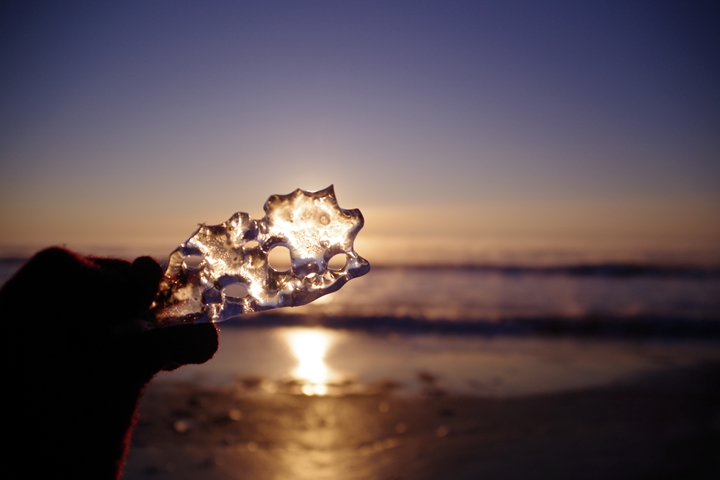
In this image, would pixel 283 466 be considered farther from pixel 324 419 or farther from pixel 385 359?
pixel 385 359

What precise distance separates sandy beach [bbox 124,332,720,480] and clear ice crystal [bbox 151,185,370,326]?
300 cm

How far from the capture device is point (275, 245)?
1.93 m

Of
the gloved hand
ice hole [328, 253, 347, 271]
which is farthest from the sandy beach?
the gloved hand

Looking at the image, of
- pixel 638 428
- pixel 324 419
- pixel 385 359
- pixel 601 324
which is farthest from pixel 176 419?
pixel 601 324

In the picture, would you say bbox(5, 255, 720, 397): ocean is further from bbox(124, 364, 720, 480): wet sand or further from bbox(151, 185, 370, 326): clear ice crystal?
bbox(151, 185, 370, 326): clear ice crystal

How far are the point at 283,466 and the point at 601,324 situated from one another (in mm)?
8300

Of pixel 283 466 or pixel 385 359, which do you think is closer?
pixel 283 466

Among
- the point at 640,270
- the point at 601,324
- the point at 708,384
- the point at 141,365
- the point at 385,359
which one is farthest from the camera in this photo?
the point at 640,270

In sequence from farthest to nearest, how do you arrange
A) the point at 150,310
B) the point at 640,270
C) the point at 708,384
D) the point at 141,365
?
1. the point at 640,270
2. the point at 708,384
3. the point at 150,310
4. the point at 141,365

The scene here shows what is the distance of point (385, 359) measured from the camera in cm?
802

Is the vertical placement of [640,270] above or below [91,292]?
below

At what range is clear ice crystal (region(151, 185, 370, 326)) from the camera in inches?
72.4

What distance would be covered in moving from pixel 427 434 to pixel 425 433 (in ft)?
0.09

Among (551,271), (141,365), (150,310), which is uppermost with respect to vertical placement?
(150,310)
